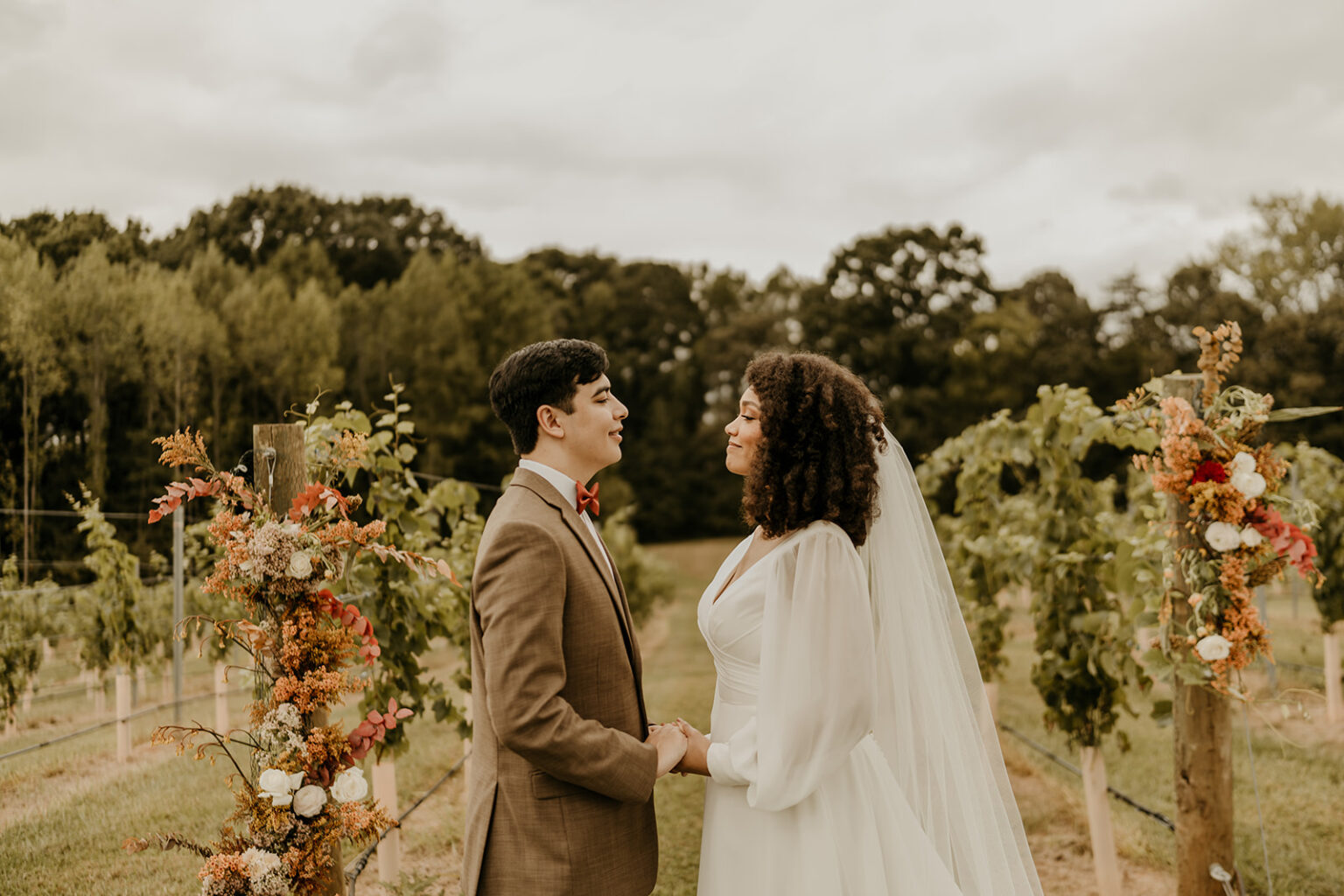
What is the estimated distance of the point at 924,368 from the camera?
25.5m

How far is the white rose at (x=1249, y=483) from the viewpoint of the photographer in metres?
2.97

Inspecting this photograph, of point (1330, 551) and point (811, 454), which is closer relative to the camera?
point (811, 454)

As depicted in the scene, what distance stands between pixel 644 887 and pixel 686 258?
25.1 m

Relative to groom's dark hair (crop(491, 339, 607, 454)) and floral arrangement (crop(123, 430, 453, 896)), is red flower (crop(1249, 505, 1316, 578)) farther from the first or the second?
floral arrangement (crop(123, 430, 453, 896))

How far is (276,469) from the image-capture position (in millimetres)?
2486

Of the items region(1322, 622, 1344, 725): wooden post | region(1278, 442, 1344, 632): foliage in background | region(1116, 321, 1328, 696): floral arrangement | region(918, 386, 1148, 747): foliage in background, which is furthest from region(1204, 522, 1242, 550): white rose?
region(1322, 622, 1344, 725): wooden post

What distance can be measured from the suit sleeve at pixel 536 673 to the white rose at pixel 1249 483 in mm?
2436

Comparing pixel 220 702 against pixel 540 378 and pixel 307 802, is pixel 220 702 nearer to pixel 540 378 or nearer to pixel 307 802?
pixel 307 802

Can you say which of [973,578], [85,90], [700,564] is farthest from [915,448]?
[85,90]

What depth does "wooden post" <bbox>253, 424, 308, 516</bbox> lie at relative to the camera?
248 cm

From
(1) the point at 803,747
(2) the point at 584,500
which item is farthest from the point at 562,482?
(1) the point at 803,747

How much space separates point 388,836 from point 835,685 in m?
2.79

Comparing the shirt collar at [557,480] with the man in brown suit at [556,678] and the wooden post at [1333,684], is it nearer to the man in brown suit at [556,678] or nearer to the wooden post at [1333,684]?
the man in brown suit at [556,678]

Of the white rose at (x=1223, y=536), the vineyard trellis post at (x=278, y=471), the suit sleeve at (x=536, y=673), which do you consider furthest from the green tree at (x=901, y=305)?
the suit sleeve at (x=536, y=673)
